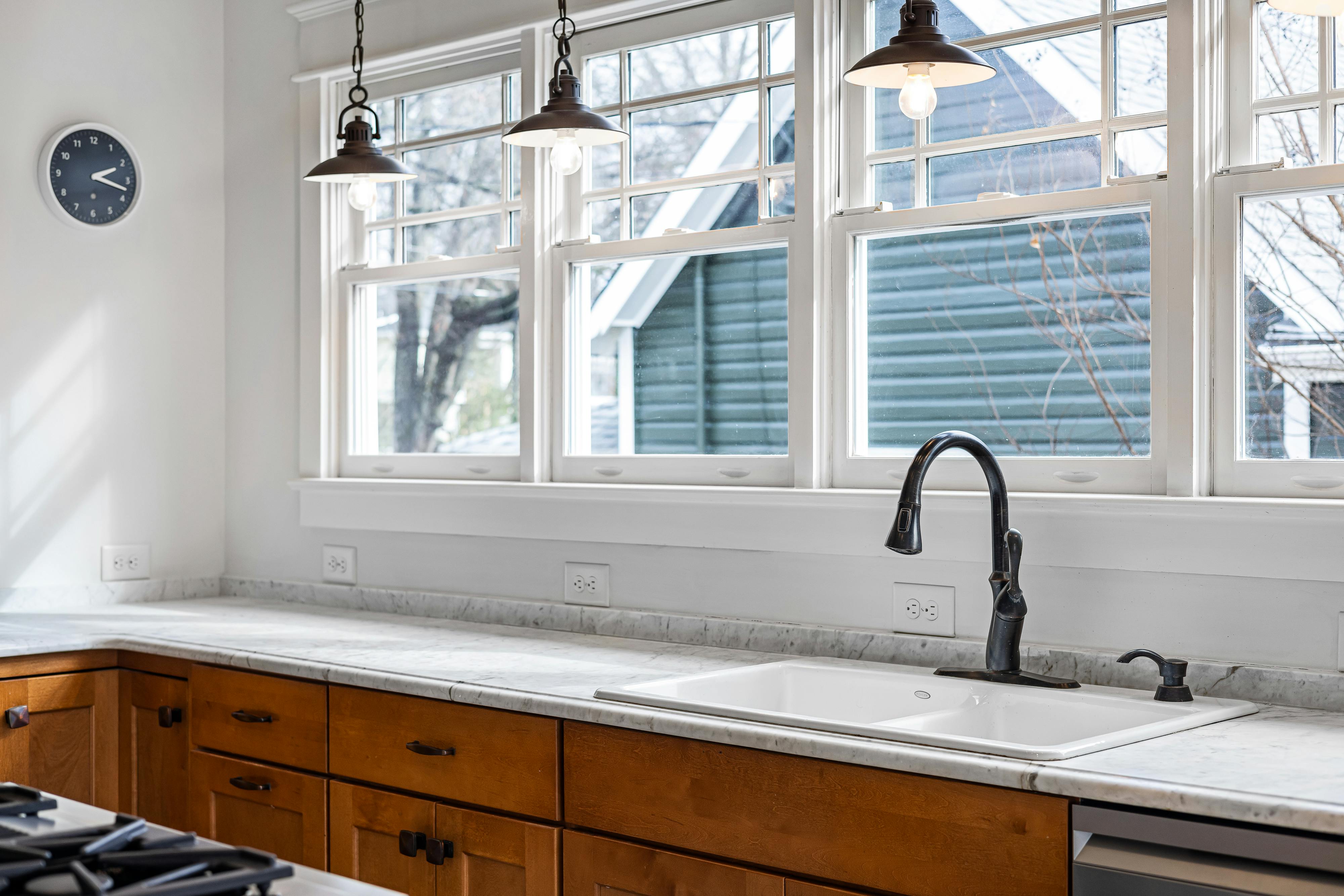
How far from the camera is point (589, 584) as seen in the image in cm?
299

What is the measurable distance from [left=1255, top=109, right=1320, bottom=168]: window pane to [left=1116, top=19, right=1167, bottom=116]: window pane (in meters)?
0.17

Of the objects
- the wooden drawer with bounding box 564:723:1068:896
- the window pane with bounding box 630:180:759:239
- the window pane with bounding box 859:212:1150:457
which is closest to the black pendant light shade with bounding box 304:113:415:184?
the window pane with bounding box 630:180:759:239

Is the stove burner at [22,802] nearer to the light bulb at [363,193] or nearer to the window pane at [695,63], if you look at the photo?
the light bulb at [363,193]

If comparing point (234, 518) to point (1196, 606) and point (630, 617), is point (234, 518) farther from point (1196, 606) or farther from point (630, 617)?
point (1196, 606)

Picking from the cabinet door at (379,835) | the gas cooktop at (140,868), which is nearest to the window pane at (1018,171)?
the cabinet door at (379,835)

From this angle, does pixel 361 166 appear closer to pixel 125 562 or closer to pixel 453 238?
pixel 453 238

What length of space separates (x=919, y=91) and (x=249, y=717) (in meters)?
1.81

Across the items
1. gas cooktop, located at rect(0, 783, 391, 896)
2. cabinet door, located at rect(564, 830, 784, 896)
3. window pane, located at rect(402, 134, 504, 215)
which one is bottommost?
cabinet door, located at rect(564, 830, 784, 896)

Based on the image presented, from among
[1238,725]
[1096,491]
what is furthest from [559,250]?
[1238,725]

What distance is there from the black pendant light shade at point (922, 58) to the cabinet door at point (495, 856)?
137 centimetres

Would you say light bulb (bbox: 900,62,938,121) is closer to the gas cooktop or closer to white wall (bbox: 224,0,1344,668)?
white wall (bbox: 224,0,1344,668)

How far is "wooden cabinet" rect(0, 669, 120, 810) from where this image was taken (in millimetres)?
2820

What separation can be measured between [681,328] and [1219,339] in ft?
3.98

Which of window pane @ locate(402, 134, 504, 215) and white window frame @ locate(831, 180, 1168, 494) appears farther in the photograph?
window pane @ locate(402, 134, 504, 215)
